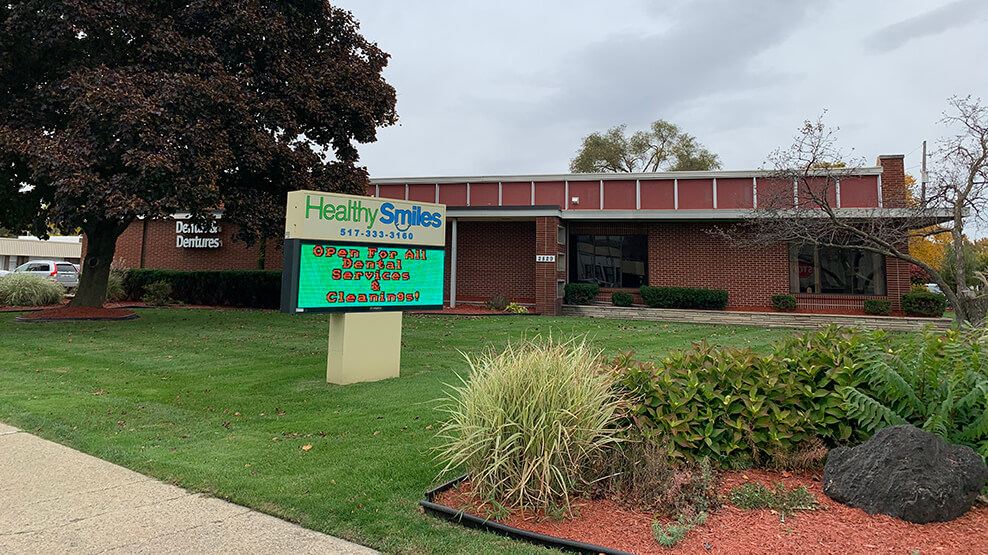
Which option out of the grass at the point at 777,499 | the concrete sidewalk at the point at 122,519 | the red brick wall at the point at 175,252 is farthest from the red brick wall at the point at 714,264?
the concrete sidewalk at the point at 122,519

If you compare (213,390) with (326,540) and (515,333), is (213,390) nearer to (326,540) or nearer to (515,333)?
(326,540)

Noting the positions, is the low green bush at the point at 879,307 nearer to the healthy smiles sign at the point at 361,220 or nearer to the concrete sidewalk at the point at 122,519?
the healthy smiles sign at the point at 361,220

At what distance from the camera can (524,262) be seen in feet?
72.4

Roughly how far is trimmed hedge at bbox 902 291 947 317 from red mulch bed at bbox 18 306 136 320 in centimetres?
2481

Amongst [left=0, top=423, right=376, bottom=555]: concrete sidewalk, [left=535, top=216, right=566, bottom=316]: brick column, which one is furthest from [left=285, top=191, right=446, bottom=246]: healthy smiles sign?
[left=535, top=216, right=566, bottom=316]: brick column

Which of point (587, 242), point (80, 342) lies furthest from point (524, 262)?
point (80, 342)

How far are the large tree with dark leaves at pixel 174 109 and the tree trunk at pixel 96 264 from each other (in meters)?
0.04

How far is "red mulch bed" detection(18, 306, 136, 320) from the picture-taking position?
16.0m

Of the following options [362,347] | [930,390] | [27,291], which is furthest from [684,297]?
[27,291]

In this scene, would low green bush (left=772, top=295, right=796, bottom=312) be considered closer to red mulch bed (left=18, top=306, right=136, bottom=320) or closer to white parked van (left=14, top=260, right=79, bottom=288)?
red mulch bed (left=18, top=306, right=136, bottom=320)

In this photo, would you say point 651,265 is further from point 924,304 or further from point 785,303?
point 924,304

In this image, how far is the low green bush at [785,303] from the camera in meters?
19.5

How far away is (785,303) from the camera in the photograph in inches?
770

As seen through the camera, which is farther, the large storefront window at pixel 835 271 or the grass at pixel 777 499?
the large storefront window at pixel 835 271
